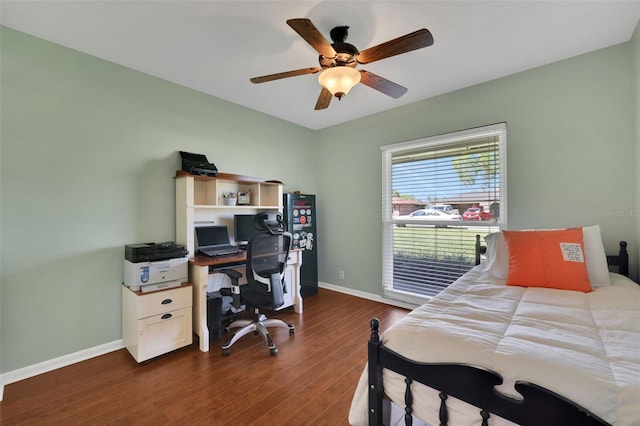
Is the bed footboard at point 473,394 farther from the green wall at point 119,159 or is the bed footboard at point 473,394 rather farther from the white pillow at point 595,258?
the green wall at point 119,159

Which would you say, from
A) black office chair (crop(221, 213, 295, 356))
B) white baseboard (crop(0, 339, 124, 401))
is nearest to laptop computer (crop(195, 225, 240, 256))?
black office chair (crop(221, 213, 295, 356))

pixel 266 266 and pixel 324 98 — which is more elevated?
pixel 324 98

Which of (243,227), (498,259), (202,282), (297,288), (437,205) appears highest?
(437,205)

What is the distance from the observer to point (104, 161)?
2.35m

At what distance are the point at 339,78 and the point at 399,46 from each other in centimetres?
43

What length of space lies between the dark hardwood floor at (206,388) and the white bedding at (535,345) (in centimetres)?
→ 74

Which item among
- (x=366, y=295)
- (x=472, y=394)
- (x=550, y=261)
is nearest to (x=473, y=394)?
(x=472, y=394)

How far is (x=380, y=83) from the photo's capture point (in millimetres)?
2057

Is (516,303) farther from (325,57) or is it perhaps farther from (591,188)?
(325,57)

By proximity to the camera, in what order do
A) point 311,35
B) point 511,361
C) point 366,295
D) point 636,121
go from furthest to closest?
point 366,295
point 636,121
point 311,35
point 511,361

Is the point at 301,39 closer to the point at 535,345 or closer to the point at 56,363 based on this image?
the point at 535,345

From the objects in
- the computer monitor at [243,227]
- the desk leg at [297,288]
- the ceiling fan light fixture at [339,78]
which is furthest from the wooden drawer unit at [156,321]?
the ceiling fan light fixture at [339,78]

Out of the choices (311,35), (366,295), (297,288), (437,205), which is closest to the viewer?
(311,35)

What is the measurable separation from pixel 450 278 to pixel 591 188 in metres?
1.53
